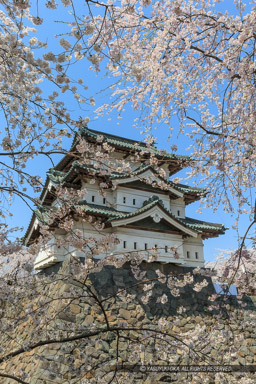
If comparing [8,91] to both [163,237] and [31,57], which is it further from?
[163,237]

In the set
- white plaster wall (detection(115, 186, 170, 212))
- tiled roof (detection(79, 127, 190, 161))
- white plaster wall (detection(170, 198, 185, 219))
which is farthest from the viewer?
white plaster wall (detection(170, 198, 185, 219))

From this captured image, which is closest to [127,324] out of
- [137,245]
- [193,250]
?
[137,245]

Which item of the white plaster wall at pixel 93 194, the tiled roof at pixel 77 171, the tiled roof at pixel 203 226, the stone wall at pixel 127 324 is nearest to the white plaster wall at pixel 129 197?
the white plaster wall at pixel 93 194

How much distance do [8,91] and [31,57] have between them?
985 mm

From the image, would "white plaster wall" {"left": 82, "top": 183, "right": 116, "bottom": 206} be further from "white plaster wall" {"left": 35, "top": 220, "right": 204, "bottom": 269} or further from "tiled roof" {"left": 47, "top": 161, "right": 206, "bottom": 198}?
"white plaster wall" {"left": 35, "top": 220, "right": 204, "bottom": 269}

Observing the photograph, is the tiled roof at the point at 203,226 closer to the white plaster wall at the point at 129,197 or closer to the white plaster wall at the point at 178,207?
the white plaster wall at the point at 178,207

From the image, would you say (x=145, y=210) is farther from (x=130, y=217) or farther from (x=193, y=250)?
(x=193, y=250)

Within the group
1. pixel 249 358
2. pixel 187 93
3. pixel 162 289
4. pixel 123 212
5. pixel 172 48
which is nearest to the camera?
pixel 172 48

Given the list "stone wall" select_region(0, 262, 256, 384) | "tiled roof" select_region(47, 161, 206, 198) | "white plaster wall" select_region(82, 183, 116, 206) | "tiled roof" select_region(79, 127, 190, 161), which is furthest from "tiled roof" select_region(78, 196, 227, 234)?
"tiled roof" select_region(79, 127, 190, 161)

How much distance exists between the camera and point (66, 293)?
8664 mm

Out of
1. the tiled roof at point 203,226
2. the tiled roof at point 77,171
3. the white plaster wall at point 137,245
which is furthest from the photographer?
the tiled roof at point 203,226

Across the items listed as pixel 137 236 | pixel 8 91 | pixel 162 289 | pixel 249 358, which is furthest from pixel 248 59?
pixel 249 358

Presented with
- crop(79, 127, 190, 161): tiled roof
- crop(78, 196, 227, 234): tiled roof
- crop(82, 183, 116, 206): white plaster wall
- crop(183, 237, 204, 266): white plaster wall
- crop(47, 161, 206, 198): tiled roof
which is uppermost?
crop(79, 127, 190, 161): tiled roof

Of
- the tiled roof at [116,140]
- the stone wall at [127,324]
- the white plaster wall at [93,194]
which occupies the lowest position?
the stone wall at [127,324]
